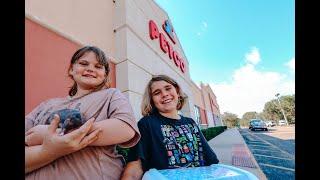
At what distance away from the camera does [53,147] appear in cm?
94

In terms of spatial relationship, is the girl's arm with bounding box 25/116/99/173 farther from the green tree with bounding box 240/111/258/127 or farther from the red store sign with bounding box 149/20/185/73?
the green tree with bounding box 240/111/258/127

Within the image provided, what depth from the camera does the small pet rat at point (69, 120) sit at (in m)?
1.01

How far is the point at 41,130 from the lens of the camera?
3.30ft

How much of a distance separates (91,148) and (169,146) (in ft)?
1.74

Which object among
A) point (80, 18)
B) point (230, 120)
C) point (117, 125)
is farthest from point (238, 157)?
point (230, 120)

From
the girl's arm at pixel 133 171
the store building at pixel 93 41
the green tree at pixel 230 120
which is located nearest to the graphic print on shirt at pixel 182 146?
the girl's arm at pixel 133 171

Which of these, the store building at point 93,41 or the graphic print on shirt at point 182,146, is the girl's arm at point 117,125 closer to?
the graphic print on shirt at point 182,146

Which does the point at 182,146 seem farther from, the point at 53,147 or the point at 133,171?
the point at 53,147

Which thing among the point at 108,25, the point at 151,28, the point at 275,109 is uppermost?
the point at 151,28
